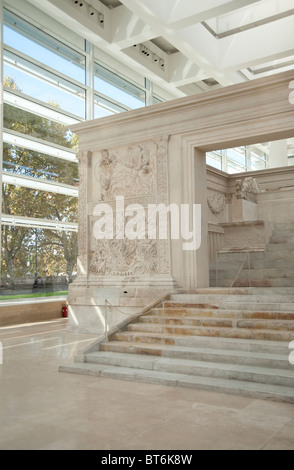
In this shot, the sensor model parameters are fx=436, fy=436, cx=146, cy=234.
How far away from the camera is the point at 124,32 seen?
15625 mm

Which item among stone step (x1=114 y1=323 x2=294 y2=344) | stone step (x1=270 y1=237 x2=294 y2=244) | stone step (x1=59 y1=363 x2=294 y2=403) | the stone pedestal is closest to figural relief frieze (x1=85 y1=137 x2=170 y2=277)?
stone step (x1=114 y1=323 x2=294 y2=344)

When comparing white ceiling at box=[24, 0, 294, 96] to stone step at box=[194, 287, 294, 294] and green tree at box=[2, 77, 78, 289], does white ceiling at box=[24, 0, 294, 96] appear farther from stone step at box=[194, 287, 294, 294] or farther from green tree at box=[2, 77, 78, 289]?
stone step at box=[194, 287, 294, 294]

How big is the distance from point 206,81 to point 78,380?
63.9ft

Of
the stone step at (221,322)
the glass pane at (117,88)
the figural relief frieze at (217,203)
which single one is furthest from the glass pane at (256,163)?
the stone step at (221,322)

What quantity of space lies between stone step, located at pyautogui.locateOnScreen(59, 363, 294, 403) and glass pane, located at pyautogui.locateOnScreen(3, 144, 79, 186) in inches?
343

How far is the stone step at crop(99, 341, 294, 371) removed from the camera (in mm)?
6145

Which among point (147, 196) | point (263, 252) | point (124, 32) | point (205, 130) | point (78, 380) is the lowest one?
point (78, 380)

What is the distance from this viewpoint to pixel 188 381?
587 centimetres

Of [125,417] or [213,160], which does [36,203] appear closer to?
[125,417]

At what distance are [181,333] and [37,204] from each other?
858cm

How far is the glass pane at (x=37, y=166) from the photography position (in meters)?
13.9

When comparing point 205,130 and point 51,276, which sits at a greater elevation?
point 205,130
